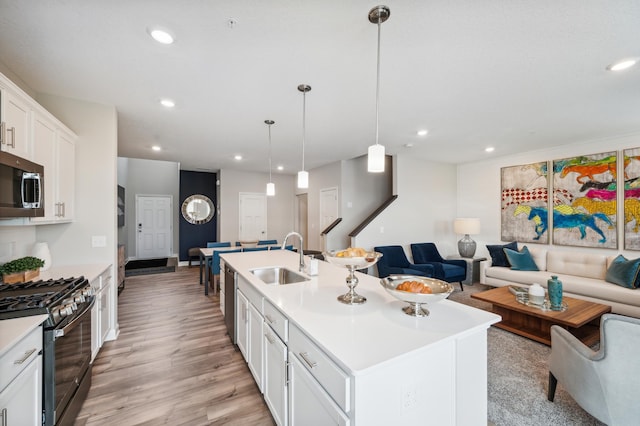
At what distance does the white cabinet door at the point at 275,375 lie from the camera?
4.98 ft

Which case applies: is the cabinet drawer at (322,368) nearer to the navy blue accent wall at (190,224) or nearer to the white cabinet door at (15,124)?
the white cabinet door at (15,124)

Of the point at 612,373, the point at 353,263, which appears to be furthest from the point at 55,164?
the point at 612,373

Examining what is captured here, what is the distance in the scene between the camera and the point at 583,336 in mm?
2922

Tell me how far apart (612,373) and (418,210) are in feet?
15.0

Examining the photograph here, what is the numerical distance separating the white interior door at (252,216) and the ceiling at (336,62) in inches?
149

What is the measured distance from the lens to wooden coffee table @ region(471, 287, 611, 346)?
267 cm

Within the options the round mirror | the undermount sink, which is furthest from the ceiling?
the round mirror

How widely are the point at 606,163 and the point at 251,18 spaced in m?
5.62

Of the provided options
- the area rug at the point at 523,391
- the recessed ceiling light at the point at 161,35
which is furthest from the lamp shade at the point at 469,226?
the recessed ceiling light at the point at 161,35

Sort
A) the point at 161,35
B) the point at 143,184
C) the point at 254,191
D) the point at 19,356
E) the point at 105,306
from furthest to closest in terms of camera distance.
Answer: the point at 143,184
the point at 254,191
the point at 105,306
the point at 161,35
the point at 19,356

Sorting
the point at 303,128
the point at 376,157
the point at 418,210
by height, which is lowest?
the point at 418,210

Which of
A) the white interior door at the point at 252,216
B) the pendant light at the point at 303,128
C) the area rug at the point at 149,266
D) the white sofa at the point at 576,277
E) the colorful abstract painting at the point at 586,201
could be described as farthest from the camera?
the white interior door at the point at 252,216

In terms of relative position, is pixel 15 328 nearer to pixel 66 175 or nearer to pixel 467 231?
pixel 66 175

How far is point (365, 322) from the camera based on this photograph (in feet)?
4.40
